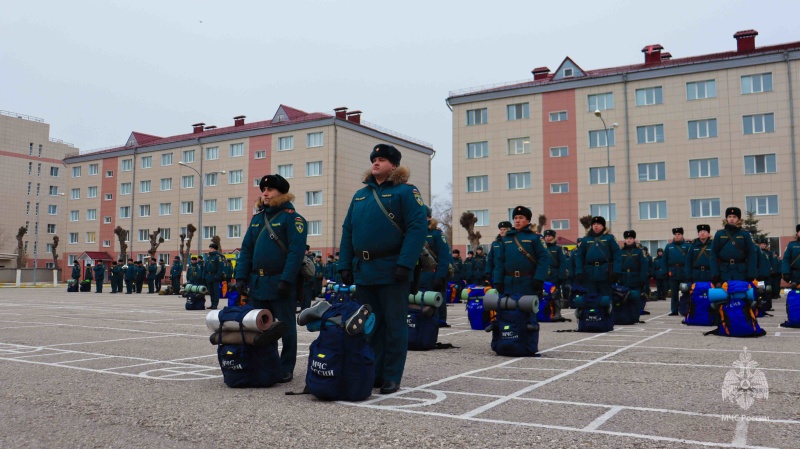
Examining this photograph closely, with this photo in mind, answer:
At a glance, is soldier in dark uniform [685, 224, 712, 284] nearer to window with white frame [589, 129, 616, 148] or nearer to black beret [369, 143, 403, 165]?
black beret [369, 143, 403, 165]

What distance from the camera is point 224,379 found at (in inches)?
259

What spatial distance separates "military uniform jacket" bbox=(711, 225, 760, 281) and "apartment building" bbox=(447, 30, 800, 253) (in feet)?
89.3

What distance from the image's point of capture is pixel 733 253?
503 inches

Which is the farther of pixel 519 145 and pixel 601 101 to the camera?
pixel 519 145

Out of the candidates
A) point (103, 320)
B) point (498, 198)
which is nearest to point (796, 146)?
point (498, 198)

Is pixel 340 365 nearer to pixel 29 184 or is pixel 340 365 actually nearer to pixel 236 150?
pixel 236 150

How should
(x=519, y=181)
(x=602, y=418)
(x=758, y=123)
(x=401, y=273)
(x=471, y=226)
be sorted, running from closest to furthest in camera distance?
(x=602, y=418) → (x=401, y=273) → (x=758, y=123) → (x=471, y=226) → (x=519, y=181)

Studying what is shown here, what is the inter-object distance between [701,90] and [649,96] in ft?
10.3

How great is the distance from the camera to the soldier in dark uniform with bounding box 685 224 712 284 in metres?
15.0

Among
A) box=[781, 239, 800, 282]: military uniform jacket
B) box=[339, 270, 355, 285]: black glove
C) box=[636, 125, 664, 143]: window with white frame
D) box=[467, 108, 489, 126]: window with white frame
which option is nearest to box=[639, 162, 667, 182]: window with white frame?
box=[636, 125, 664, 143]: window with white frame

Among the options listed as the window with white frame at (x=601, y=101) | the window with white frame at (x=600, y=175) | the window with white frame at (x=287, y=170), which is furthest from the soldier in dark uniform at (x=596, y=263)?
the window with white frame at (x=287, y=170)

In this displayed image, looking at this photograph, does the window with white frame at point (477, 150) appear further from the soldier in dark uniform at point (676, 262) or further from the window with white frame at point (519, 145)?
the soldier in dark uniform at point (676, 262)

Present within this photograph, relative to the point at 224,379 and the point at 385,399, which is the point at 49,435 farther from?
the point at 385,399

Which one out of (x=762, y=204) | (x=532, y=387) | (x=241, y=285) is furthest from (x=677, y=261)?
(x=762, y=204)
